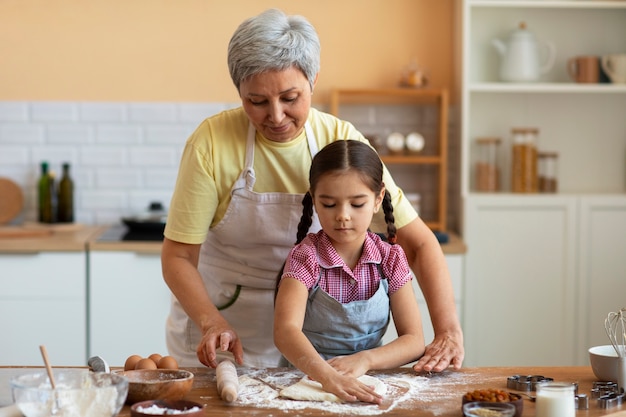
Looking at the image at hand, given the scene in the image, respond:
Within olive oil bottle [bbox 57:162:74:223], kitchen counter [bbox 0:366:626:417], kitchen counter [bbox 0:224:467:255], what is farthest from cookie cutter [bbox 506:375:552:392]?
olive oil bottle [bbox 57:162:74:223]

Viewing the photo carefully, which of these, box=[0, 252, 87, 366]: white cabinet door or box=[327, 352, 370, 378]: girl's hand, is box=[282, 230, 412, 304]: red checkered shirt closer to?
box=[327, 352, 370, 378]: girl's hand

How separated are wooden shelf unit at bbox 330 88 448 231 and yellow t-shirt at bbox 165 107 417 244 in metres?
1.69

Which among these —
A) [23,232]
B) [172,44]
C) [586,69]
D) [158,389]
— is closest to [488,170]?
[586,69]

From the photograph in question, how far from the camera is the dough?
6.08 ft

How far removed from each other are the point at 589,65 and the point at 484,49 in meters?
0.50

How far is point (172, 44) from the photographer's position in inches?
174

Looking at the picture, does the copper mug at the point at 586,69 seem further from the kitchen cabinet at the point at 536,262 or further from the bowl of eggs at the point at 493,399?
the bowl of eggs at the point at 493,399

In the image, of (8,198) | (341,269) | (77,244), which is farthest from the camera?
(8,198)

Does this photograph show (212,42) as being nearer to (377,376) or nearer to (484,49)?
(484,49)

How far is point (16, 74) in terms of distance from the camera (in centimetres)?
441

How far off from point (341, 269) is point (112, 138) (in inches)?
100

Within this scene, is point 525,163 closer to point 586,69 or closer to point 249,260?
point 586,69

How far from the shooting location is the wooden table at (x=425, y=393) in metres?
1.79

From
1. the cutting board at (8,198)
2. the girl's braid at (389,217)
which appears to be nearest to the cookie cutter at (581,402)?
the girl's braid at (389,217)
